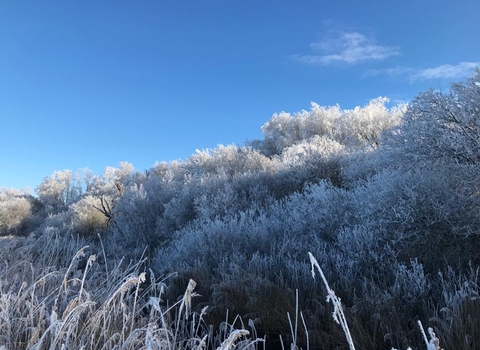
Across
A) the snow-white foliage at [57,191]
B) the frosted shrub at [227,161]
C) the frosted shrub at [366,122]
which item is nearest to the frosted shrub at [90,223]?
the frosted shrub at [227,161]

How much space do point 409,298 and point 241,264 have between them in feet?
8.41

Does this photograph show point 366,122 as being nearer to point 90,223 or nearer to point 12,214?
point 90,223

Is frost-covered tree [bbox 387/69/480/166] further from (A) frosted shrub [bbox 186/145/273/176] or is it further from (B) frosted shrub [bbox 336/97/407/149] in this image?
(B) frosted shrub [bbox 336/97/407/149]

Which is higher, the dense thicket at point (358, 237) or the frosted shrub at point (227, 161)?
the frosted shrub at point (227, 161)

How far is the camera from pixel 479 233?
5375 millimetres

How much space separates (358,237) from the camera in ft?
18.5

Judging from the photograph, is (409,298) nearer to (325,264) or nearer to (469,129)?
(325,264)

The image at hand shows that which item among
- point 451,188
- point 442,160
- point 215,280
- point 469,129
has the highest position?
point 469,129

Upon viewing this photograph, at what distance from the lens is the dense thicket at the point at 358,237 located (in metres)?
3.66

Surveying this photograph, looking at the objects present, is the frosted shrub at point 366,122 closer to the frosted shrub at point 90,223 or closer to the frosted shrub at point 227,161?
the frosted shrub at point 227,161

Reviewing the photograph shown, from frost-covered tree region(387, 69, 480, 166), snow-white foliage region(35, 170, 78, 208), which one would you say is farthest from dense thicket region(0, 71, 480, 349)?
snow-white foliage region(35, 170, 78, 208)

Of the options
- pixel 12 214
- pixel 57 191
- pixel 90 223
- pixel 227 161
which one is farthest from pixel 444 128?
pixel 57 191


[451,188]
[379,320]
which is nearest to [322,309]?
[379,320]

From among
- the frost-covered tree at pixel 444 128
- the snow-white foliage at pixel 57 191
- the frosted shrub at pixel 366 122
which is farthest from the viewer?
the snow-white foliage at pixel 57 191
